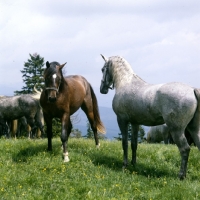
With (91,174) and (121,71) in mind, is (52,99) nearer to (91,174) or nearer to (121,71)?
(121,71)

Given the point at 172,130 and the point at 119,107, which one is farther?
the point at 119,107

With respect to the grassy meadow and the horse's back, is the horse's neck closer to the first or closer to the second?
the horse's back

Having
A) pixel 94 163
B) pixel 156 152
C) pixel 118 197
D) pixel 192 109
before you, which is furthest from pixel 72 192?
pixel 156 152

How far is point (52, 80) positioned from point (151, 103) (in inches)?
112

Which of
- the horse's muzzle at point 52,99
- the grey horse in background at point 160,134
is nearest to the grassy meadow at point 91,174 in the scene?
the horse's muzzle at point 52,99

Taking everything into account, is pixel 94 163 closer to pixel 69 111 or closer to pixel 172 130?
pixel 69 111

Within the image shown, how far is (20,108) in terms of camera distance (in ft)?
54.7

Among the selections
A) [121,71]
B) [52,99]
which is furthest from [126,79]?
[52,99]

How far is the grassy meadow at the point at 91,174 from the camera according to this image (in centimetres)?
793

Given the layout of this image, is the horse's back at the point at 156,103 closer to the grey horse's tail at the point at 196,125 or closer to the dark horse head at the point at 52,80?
the grey horse's tail at the point at 196,125

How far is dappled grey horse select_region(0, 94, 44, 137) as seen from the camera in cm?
1656

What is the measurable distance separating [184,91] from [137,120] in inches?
65.5

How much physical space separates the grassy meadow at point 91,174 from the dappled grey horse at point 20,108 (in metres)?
4.22

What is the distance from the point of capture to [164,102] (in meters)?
8.85
